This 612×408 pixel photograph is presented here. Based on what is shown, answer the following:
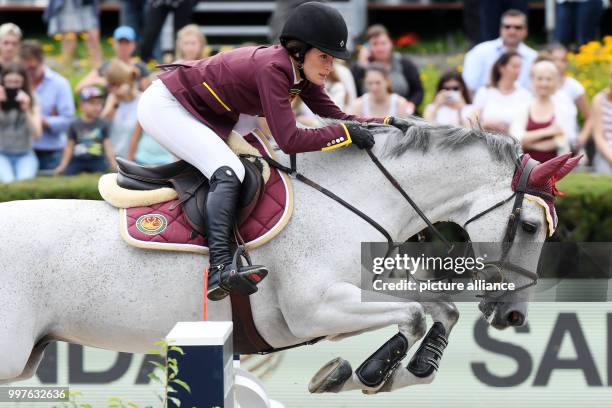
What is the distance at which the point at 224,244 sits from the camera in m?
5.34

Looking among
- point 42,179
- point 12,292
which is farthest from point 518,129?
point 12,292

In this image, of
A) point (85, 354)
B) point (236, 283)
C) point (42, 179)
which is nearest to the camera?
point (236, 283)

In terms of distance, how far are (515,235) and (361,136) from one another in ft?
2.80

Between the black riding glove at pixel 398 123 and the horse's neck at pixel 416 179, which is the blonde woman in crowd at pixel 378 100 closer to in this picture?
the black riding glove at pixel 398 123

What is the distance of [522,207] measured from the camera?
5.55m

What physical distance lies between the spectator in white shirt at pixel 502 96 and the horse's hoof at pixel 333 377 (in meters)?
4.62

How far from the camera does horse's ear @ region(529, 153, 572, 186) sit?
548cm

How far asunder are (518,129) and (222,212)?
4.57 m

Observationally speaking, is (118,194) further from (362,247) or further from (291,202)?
(362,247)

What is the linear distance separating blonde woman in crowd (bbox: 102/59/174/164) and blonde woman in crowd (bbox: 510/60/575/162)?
2882mm

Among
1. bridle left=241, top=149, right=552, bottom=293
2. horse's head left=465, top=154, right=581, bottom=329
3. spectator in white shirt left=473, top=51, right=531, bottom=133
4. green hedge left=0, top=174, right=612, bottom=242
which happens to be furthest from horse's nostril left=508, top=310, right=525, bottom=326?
spectator in white shirt left=473, top=51, right=531, bottom=133

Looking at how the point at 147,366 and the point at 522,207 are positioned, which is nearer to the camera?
the point at 522,207

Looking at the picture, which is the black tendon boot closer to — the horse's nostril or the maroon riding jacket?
the maroon riding jacket

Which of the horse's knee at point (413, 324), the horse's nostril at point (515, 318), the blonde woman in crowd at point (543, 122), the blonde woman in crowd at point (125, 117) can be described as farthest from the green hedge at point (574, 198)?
the horse's knee at point (413, 324)
